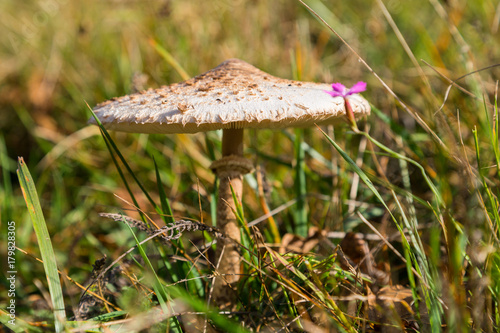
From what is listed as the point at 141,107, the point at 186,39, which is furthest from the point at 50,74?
the point at 141,107

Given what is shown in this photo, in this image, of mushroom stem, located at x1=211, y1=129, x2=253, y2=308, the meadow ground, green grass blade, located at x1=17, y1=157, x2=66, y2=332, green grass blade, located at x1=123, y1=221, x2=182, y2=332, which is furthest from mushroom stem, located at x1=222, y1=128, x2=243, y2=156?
green grass blade, located at x1=17, y1=157, x2=66, y2=332

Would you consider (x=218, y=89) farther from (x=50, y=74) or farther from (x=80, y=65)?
(x=50, y=74)

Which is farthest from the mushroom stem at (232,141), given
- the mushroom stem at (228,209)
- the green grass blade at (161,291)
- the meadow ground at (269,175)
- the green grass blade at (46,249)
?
the green grass blade at (46,249)

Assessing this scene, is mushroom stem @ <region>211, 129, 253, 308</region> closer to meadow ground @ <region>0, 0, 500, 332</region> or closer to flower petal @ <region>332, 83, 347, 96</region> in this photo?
meadow ground @ <region>0, 0, 500, 332</region>

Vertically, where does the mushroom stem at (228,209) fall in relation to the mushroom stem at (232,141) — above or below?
below

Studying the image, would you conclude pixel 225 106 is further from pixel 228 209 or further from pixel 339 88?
pixel 228 209

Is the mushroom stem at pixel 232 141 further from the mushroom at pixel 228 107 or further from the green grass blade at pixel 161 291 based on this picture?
the green grass blade at pixel 161 291

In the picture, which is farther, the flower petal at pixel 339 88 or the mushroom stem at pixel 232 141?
the mushroom stem at pixel 232 141

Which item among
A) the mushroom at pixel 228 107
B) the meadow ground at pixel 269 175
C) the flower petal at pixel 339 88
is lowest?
the meadow ground at pixel 269 175
